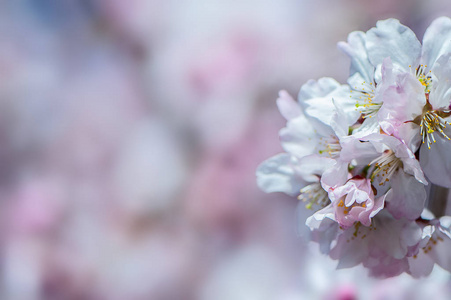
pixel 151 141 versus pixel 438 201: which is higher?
pixel 151 141

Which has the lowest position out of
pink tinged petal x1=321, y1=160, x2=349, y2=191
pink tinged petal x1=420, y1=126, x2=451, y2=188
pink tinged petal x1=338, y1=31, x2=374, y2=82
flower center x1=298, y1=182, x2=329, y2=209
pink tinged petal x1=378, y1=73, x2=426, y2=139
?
pink tinged petal x1=420, y1=126, x2=451, y2=188

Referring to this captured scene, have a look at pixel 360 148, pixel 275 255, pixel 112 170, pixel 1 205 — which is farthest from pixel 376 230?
pixel 1 205

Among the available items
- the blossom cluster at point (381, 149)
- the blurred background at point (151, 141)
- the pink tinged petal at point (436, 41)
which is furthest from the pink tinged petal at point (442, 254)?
the blurred background at point (151, 141)

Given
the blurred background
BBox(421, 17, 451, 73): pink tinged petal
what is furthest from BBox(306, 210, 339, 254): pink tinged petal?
the blurred background

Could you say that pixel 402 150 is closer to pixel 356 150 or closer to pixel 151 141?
pixel 356 150

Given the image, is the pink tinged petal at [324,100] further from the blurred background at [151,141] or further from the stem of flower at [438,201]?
the blurred background at [151,141]

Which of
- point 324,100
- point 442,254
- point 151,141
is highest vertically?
point 151,141

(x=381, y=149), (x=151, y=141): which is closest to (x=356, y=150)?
(x=381, y=149)

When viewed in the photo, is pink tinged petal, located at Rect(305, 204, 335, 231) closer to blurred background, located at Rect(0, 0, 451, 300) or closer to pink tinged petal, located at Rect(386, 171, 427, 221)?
pink tinged petal, located at Rect(386, 171, 427, 221)
